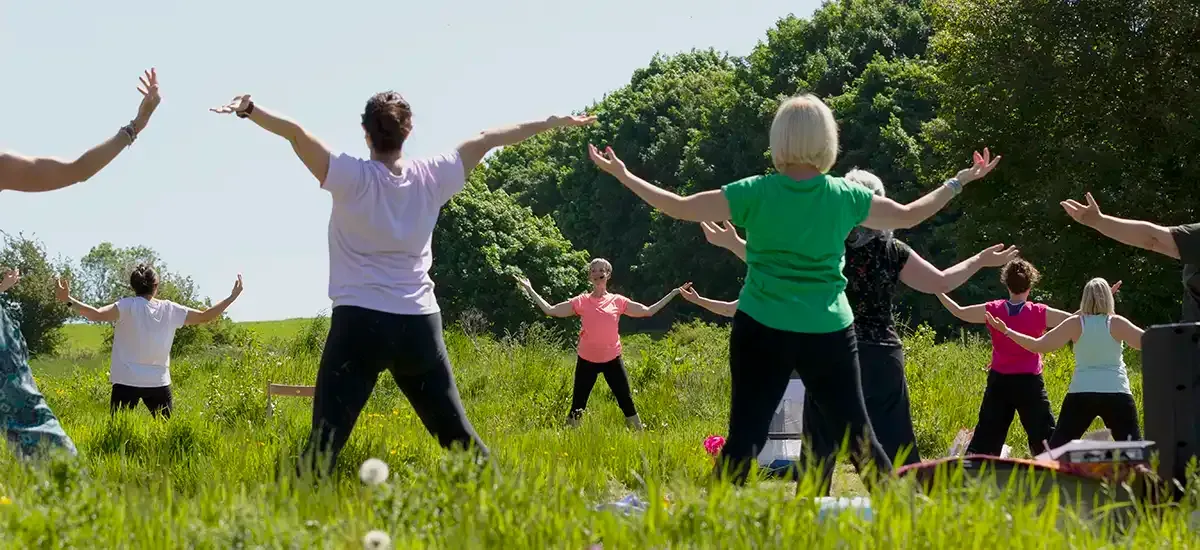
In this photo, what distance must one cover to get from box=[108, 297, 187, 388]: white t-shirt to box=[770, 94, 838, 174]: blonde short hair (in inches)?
214

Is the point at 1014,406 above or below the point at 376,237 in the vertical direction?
below

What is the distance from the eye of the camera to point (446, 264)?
A: 59.8 meters

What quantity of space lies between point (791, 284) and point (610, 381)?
752 cm

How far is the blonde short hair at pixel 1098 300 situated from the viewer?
8203 mm

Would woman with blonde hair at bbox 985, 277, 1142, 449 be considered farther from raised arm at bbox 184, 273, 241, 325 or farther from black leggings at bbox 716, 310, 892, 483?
raised arm at bbox 184, 273, 241, 325

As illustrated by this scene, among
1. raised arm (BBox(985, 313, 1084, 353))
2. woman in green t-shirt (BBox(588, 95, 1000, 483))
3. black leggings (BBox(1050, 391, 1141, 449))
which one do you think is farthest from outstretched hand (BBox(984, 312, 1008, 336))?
woman in green t-shirt (BBox(588, 95, 1000, 483))

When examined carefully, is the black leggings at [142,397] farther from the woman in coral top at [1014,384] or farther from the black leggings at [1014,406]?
the black leggings at [1014,406]

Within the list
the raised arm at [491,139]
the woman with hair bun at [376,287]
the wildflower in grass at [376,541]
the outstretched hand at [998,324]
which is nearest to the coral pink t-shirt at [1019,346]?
the outstretched hand at [998,324]

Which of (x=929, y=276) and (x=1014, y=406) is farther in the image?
(x=1014, y=406)

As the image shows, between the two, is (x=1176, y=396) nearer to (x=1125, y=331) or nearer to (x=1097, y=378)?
(x=1125, y=331)

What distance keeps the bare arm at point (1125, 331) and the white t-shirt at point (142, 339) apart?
5874mm

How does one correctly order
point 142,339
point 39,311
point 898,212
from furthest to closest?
1. point 39,311
2. point 142,339
3. point 898,212

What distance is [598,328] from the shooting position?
41.5ft

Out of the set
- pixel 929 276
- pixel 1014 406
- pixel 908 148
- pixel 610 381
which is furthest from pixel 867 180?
pixel 908 148
